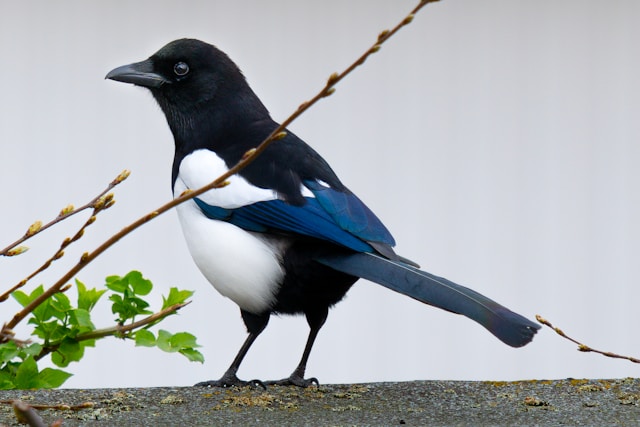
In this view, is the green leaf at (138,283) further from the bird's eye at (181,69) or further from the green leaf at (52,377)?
the bird's eye at (181,69)

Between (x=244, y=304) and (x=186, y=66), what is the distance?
528mm

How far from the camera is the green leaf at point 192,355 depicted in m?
1.42

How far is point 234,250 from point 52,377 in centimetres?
35

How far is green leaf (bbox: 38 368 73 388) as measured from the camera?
59.7 inches

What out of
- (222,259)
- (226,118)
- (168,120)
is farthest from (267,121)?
(222,259)

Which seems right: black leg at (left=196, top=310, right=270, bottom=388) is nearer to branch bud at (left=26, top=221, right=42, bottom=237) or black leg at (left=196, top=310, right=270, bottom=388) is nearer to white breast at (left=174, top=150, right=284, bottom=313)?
white breast at (left=174, top=150, right=284, bottom=313)

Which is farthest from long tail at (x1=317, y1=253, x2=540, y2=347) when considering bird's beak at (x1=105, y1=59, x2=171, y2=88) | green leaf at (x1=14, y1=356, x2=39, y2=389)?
bird's beak at (x1=105, y1=59, x2=171, y2=88)

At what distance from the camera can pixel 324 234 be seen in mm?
1556

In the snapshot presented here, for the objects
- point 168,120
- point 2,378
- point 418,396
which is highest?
point 168,120

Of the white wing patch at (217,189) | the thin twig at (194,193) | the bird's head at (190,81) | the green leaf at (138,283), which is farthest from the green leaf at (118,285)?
the thin twig at (194,193)

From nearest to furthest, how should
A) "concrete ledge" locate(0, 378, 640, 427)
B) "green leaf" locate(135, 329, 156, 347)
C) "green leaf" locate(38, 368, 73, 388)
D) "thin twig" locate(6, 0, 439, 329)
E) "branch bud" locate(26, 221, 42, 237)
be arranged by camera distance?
"thin twig" locate(6, 0, 439, 329) → "branch bud" locate(26, 221, 42, 237) → "concrete ledge" locate(0, 378, 640, 427) → "green leaf" locate(135, 329, 156, 347) → "green leaf" locate(38, 368, 73, 388)

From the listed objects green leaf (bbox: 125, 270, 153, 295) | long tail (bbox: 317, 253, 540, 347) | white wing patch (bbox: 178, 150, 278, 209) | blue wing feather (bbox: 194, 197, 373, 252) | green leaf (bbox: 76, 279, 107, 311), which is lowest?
green leaf (bbox: 76, 279, 107, 311)

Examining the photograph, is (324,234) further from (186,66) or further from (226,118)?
(186,66)

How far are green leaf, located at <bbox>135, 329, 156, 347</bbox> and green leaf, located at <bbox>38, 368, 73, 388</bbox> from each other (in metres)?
0.18
